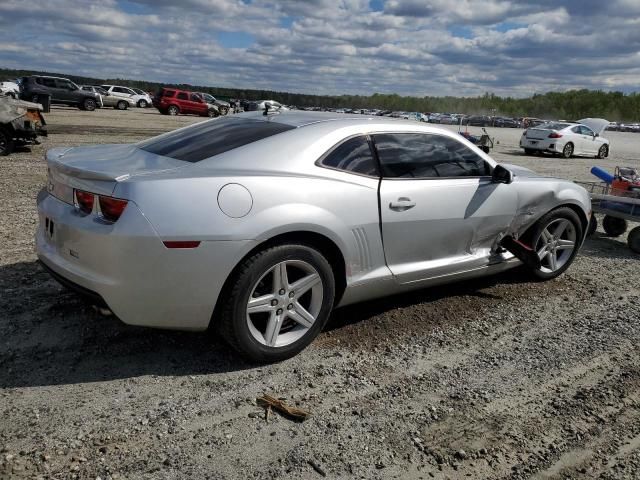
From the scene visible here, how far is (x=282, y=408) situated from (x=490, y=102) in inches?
5286

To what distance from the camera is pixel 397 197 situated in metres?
3.96

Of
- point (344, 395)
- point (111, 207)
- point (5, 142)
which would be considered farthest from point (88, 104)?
point (344, 395)

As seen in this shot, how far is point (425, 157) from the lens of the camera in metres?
4.33

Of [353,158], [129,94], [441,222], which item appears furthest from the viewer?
[129,94]

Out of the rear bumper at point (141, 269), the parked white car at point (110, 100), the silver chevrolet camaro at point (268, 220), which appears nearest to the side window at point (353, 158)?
the silver chevrolet camaro at point (268, 220)

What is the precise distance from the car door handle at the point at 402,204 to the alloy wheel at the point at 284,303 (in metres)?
0.78

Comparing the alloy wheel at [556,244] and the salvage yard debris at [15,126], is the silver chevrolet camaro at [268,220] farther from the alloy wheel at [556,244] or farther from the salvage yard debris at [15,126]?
the salvage yard debris at [15,126]

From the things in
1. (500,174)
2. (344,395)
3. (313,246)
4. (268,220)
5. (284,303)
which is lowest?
(344,395)

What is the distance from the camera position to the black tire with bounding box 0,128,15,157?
485 inches

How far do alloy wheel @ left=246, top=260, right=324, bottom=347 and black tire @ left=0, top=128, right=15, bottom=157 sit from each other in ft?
36.6

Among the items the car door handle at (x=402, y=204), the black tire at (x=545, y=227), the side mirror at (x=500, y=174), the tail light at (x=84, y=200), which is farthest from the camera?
the black tire at (x=545, y=227)

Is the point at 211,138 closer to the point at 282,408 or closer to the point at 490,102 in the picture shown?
the point at 282,408

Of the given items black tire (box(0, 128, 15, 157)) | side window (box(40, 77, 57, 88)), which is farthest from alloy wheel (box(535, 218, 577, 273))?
side window (box(40, 77, 57, 88))

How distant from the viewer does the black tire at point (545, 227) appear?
521cm
